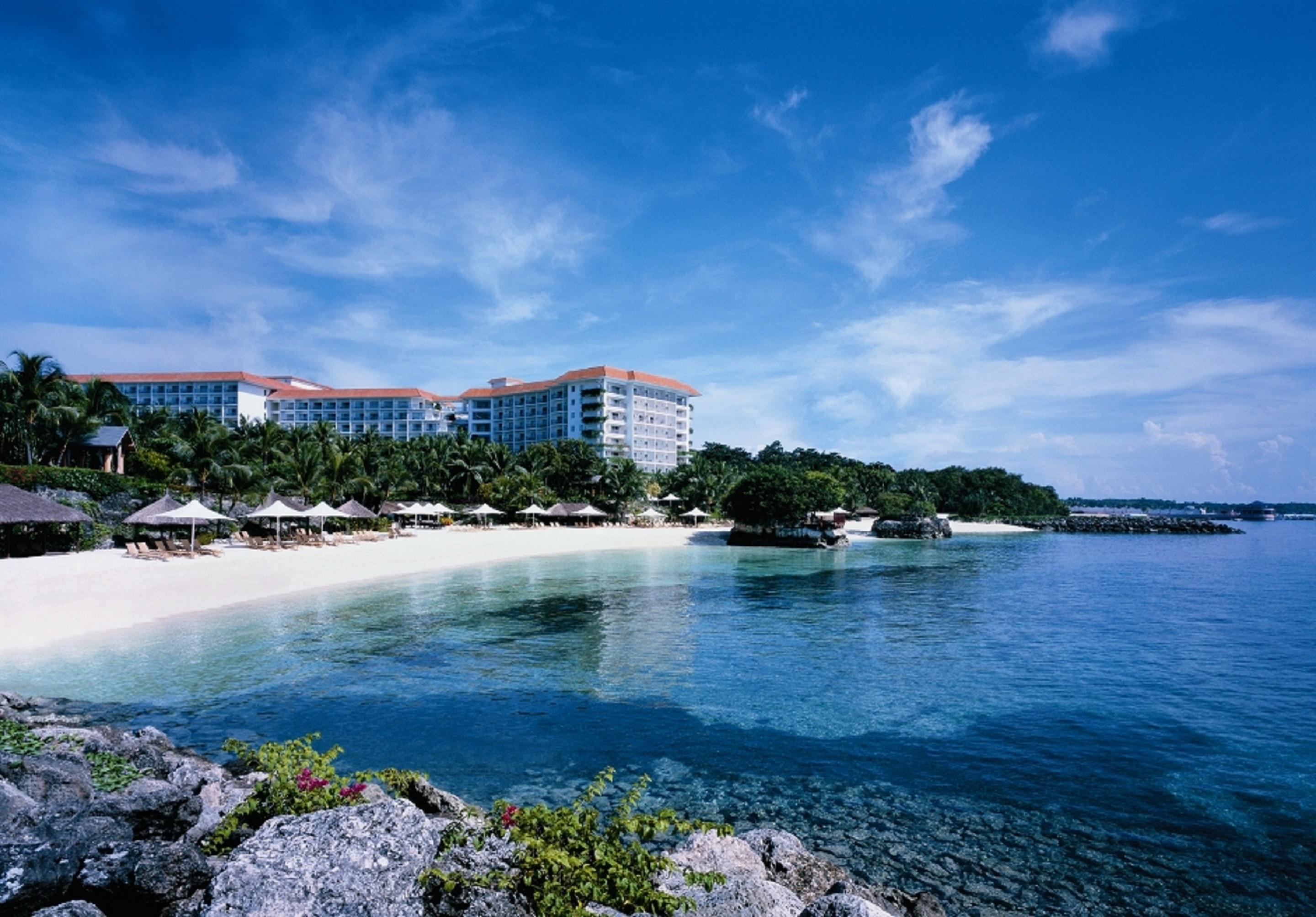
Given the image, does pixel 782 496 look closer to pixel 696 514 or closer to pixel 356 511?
pixel 696 514

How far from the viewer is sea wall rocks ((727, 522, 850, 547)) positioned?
67.0 metres

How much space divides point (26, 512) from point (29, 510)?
24 cm

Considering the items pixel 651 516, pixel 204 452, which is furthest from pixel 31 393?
pixel 651 516

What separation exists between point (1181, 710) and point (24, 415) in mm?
57982

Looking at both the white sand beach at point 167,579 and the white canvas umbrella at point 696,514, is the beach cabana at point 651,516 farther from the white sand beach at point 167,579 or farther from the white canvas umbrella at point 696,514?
the white sand beach at point 167,579

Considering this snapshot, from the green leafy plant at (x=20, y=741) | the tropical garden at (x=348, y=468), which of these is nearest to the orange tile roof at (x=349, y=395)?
the tropical garden at (x=348, y=468)

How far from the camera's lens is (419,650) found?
20938 mm

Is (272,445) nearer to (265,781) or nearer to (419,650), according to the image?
(419,650)

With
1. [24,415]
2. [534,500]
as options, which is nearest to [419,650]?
[24,415]

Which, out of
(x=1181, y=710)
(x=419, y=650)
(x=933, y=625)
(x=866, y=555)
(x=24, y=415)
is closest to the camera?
(x=1181, y=710)

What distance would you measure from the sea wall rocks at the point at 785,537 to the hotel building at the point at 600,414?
47.8m

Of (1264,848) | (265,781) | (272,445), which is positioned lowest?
(1264,848)

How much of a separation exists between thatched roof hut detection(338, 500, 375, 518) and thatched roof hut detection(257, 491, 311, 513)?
8.30 feet

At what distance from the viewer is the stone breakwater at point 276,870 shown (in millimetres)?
4855
